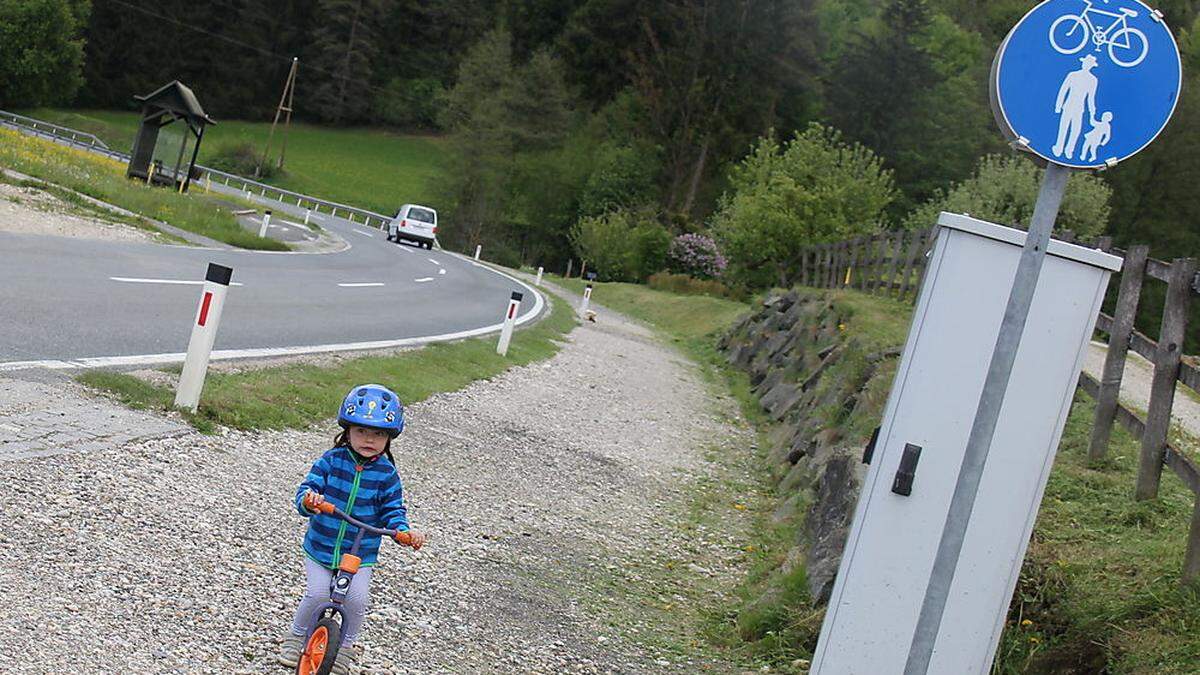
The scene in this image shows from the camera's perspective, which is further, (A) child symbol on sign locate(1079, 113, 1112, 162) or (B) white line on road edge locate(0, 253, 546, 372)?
(B) white line on road edge locate(0, 253, 546, 372)

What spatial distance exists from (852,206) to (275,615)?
3853cm

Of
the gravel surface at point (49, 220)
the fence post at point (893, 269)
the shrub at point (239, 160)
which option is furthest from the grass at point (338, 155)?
the fence post at point (893, 269)

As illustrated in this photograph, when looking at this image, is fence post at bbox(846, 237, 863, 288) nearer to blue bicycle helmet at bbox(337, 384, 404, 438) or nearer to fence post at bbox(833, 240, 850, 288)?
fence post at bbox(833, 240, 850, 288)

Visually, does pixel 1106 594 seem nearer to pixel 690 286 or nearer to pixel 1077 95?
pixel 1077 95

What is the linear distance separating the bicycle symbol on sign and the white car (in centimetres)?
4903

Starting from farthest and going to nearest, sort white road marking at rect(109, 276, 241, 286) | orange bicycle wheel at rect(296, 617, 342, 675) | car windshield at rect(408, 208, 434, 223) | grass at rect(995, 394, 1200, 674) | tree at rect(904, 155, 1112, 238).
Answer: car windshield at rect(408, 208, 434, 223) < tree at rect(904, 155, 1112, 238) < white road marking at rect(109, 276, 241, 286) < grass at rect(995, 394, 1200, 674) < orange bicycle wheel at rect(296, 617, 342, 675)

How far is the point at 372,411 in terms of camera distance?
4.84 metres

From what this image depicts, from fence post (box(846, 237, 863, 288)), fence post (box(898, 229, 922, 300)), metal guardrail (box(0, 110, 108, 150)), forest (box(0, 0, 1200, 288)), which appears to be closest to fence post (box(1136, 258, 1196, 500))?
fence post (box(898, 229, 922, 300))

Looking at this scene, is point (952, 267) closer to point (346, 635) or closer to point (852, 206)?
point (346, 635)

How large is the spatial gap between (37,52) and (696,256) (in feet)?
191

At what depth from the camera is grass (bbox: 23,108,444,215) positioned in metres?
80.9

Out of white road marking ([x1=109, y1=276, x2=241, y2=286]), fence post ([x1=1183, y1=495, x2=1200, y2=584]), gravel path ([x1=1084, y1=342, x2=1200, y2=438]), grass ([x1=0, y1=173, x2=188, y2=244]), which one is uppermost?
gravel path ([x1=1084, y1=342, x2=1200, y2=438])

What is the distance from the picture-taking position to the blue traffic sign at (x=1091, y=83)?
4156 mm

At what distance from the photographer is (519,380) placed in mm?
16734
